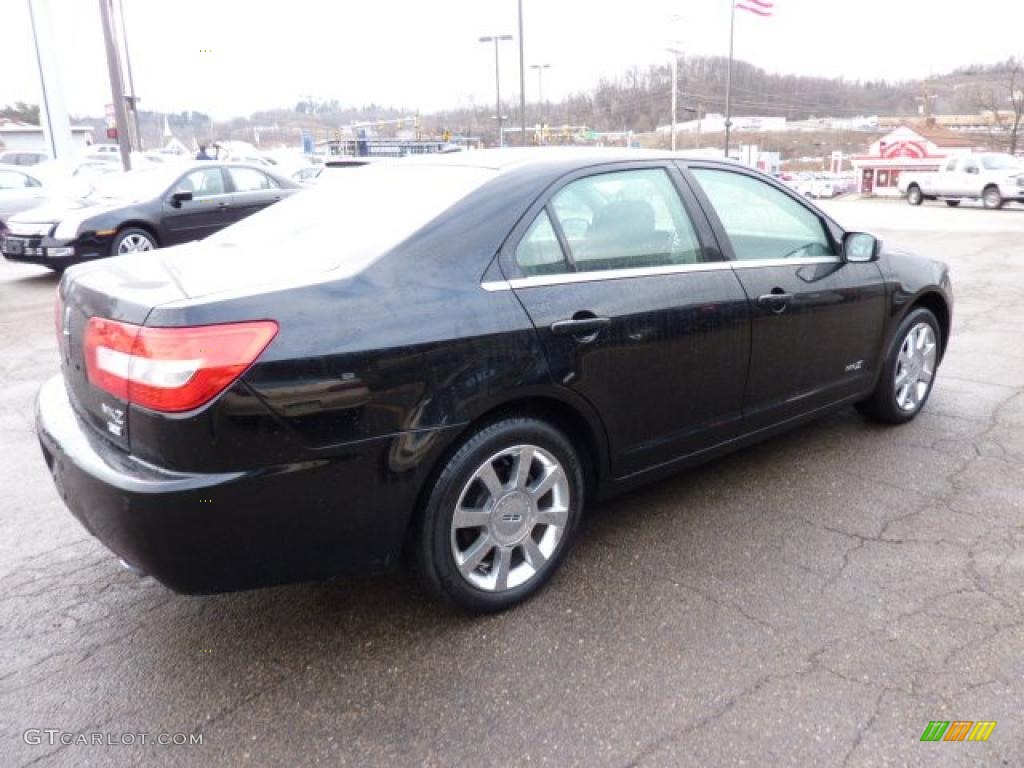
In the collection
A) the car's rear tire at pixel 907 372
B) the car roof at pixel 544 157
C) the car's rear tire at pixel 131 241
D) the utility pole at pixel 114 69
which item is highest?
Answer: the utility pole at pixel 114 69

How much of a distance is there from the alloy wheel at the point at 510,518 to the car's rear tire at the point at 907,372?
2395 mm

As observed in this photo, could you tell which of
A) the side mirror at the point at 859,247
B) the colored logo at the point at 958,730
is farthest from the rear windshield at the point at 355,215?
the colored logo at the point at 958,730

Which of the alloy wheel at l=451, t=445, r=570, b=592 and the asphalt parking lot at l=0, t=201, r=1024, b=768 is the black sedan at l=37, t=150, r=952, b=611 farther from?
the asphalt parking lot at l=0, t=201, r=1024, b=768

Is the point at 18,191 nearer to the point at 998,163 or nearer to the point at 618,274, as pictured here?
the point at 618,274

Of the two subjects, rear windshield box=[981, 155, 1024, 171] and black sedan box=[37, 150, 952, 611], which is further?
rear windshield box=[981, 155, 1024, 171]

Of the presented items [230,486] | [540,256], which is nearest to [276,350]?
[230,486]

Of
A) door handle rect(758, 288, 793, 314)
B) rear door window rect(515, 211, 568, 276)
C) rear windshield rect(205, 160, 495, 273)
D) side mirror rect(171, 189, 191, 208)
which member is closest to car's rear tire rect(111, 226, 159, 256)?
side mirror rect(171, 189, 191, 208)

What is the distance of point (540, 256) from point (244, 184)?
32.4ft

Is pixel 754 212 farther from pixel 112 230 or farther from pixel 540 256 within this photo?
pixel 112 230

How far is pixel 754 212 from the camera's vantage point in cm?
367

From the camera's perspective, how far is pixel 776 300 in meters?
3.49

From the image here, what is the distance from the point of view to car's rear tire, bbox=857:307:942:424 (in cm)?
438

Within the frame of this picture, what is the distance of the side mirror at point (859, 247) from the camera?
3.90 meters

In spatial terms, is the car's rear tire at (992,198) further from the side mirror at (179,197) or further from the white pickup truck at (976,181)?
the side mirror at (179,197)
